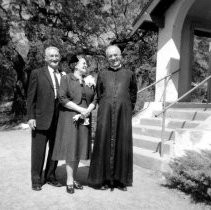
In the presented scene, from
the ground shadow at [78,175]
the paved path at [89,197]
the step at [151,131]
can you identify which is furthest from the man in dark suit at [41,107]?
the step at [151,131]

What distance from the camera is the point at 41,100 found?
4.84 m

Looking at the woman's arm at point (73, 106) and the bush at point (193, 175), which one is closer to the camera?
the bush at point (193, 175)

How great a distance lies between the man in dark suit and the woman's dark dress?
0.66 ft

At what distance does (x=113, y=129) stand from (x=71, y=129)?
2.04ft

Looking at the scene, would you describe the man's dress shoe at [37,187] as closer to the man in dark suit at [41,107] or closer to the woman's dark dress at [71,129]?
the man in dark suit at [41,107]

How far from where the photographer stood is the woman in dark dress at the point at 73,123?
4.66 meters

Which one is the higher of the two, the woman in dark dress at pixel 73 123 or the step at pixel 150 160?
the woman in dark dress at pixel 73 123

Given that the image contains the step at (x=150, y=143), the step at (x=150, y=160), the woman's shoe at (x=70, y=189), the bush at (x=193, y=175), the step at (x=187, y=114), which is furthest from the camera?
the step at (x=187, y=114)

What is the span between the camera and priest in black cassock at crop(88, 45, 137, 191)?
4.89m

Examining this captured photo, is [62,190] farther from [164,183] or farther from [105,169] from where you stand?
[164,183]

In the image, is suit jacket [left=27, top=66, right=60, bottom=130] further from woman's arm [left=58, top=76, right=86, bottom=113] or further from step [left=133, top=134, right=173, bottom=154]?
step [left=133, top=134, right=173, bottom=154]

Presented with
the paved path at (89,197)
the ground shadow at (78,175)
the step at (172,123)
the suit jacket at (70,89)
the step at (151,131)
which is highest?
the suit jacket at (70,89)

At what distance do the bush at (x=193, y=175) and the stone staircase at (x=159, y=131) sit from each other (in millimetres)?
1053

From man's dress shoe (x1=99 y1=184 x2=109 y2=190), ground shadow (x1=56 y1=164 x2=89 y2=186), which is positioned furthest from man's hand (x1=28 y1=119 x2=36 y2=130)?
man's dress shoe (x1=99 y1=184 x2=109 y2=190)
